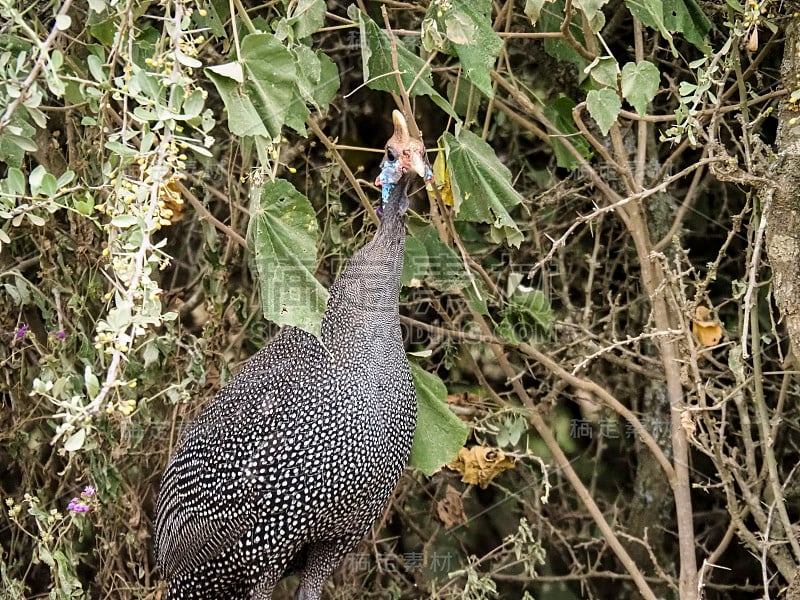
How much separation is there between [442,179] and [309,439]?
0.63 meters

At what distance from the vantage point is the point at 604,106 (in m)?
2.30

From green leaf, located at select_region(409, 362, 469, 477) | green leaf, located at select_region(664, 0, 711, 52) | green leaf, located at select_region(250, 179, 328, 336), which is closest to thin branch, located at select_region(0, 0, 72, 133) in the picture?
green leaf, located at select_region(250, 179, 328, 336)

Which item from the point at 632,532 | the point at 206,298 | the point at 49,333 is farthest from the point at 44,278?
the point at 632,532

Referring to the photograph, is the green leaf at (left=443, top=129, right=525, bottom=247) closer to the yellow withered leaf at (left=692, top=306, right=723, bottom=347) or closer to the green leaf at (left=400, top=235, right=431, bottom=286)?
the green leaf at (left=400, top=235, right=431, bottom=286)

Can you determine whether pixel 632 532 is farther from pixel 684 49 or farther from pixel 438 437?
pixel 684 49

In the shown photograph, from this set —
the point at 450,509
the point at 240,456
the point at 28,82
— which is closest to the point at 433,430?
the point at 240,456

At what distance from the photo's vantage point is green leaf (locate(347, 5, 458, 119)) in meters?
2.38

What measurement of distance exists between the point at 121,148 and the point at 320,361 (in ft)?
2.36

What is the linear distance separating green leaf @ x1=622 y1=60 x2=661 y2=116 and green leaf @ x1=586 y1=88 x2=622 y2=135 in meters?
0.03

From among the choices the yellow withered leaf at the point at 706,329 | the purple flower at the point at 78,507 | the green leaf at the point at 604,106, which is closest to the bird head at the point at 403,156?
the green leaf at the point at 604,106

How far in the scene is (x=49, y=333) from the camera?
291 centimetres

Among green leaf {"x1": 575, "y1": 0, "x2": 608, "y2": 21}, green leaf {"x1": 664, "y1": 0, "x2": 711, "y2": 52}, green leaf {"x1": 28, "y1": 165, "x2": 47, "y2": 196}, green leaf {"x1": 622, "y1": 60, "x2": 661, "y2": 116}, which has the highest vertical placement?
green leaf {"x1": 575, "y1": 0, "x2": 608, "y2": 21}

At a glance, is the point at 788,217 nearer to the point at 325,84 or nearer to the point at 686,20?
the point at 686,20

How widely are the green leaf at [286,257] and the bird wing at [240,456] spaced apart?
320 mm
